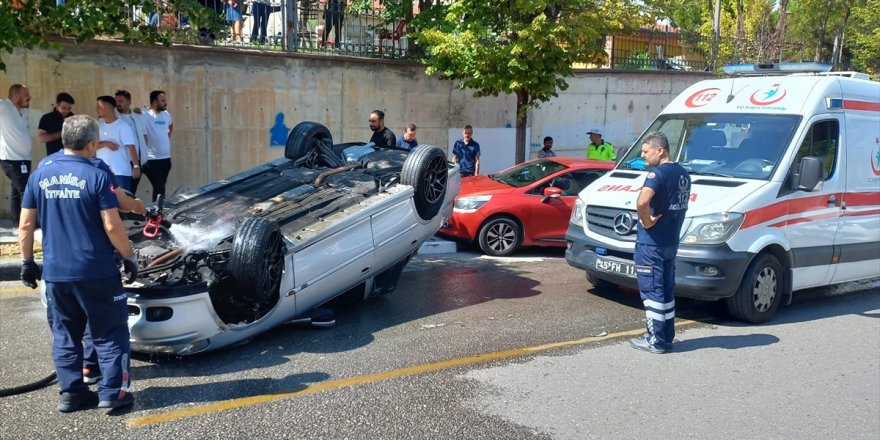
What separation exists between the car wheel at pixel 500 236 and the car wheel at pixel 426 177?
271 centimetres

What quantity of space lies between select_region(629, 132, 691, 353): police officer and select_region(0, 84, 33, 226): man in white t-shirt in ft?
24.5

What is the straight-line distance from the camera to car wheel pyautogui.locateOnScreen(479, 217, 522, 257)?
32.4 ft

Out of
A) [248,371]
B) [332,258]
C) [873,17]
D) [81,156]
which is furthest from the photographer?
[873,17]

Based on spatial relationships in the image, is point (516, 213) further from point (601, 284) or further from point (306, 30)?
point (306, 30)

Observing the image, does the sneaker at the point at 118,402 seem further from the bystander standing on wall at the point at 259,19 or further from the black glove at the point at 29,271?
the bystander standing on wall at the point at 259,19

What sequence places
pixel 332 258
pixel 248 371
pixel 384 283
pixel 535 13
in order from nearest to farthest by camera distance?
pixel 248 371 → pixel 332 258 → pixel 384 283 → pixel 535 13

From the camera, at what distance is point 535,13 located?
1240 centimetres

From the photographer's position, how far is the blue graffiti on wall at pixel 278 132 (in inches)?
495

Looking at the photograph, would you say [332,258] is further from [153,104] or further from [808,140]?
[153,104]

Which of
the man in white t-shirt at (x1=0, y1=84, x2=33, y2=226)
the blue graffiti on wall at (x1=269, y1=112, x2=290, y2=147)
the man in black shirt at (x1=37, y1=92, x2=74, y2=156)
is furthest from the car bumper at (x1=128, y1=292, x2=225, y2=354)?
the blue graffiti on wall at (x1=269, y1=112, x2=290, y2=147)

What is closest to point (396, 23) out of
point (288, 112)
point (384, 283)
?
point (288, 112)

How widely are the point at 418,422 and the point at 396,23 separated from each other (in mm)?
11216

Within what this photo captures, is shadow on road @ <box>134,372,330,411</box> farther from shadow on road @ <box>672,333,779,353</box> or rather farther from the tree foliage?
the tree foliage

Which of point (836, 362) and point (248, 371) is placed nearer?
point (248, 371)
